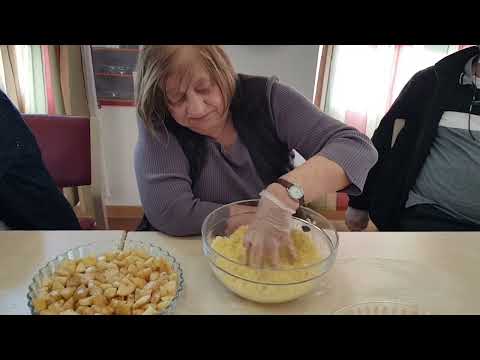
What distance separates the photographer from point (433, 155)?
3.86 feet

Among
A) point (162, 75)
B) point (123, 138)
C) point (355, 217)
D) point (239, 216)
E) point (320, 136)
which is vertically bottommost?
point (355, 217)

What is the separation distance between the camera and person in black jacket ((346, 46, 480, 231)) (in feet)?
3.61

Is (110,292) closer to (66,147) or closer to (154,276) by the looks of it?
(154,276)

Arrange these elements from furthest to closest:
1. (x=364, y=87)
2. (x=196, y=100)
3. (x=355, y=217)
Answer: (x=364, y=87), (x=355, y=217), (x=196, y=100)

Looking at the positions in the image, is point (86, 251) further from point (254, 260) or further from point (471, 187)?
point (471, 187)

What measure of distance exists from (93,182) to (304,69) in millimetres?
837

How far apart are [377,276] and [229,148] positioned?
0.45 meters

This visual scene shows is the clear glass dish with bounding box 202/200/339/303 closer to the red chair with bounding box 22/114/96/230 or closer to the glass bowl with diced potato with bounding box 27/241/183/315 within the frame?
the glass bowl with diced potato with bounding box 27/241/183/315

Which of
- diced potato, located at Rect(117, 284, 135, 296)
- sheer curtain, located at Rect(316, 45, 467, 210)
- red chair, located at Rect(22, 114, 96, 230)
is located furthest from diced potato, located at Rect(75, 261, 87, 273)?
sheer curtain, located at Rect(316, 45, 467, 210)

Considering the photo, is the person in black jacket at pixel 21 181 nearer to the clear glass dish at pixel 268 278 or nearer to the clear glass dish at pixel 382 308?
the clear glass dish at pixel 268 278

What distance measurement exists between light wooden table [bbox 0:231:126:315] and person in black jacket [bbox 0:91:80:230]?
0.36 feet

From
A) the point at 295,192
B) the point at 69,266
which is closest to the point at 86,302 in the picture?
the point at 69,266
